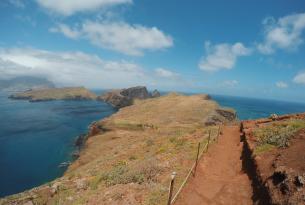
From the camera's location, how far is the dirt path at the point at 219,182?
598 inches

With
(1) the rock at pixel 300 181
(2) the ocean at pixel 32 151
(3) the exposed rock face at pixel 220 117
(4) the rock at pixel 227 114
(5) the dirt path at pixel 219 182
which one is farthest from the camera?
(4) the rock at pixel 227 114

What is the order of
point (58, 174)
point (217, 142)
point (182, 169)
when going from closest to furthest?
1. point (182, 169)
2. point (217, 142)
3. point (58, 174)

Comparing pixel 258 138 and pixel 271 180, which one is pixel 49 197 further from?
pixel 258 138

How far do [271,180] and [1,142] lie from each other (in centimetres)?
9093

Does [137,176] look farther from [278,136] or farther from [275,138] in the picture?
[278,136]

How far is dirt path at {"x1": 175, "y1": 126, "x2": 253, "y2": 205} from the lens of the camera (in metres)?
15.2

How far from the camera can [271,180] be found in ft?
48.0

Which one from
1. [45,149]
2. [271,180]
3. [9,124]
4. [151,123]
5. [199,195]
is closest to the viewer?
[271,180]

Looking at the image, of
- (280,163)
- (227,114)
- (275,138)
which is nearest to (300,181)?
(280,163)

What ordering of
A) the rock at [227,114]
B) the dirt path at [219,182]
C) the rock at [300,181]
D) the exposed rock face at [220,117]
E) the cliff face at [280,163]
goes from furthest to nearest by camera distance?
the rock at [227,114]
the exposed rock face at [220,117]
the dirt path at [219,182]
the rock at [300,181]
the cliff face at [280,163]

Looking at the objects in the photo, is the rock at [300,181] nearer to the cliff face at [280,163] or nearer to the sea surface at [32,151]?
the cliff face at [280,163]

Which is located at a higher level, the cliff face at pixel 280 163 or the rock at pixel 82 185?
the cliff face at pixel 280 163

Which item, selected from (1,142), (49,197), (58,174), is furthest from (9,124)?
(49,197)

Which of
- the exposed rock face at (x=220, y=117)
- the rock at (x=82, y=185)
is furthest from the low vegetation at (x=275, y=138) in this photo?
the exposed rock face at (x=220, y=117)
